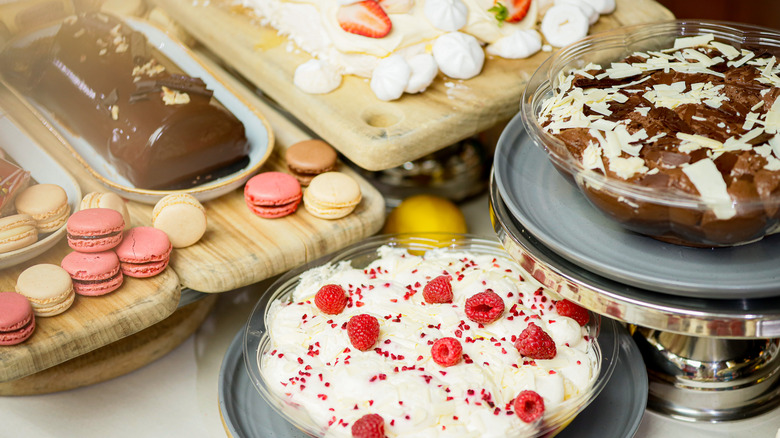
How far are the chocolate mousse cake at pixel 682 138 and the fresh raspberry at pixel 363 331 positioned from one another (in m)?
0.35

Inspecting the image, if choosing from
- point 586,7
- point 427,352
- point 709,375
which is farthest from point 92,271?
point 586,7

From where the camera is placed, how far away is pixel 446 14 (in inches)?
56.7

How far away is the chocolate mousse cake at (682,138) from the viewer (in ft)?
2.91

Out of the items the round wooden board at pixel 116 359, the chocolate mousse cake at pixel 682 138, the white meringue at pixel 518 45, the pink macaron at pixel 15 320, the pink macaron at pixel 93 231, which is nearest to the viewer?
the chocolate mousse cake at pixel 682 138

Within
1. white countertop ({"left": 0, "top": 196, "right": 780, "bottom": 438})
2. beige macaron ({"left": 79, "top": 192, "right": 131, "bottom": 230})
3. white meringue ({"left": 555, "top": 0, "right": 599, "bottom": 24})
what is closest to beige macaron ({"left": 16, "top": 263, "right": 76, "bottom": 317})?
beige macaron ({"left": 79, "top": 192, "right": 131, "bottom": 230})

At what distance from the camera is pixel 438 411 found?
967 mm

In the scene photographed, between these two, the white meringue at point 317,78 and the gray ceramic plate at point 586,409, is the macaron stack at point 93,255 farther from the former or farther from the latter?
the white meringue at point 317,78

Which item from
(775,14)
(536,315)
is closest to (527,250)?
(536,315)

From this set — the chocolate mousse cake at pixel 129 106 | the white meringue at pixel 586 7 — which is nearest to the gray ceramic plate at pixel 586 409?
the chocolate mousse cake at pixel 129 106

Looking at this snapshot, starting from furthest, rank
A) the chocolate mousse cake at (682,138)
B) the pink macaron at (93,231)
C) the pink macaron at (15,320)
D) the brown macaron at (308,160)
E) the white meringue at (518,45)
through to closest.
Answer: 1. the white meringue at (518,45)
2. the brown macaron at (308,160)
3. the pink macaron at (93,231)
4. the pink macaron at (15,320)
5. the chocolate mousse cake at (682,138)

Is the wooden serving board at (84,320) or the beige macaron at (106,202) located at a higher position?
the beige macaron at (106,202)

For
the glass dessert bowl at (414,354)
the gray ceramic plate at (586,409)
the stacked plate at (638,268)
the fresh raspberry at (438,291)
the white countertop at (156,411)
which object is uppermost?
the stacked plate at (638,268)

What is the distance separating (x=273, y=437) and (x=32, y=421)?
41 centimetres

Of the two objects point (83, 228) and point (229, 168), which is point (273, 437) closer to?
point (83, 228)
